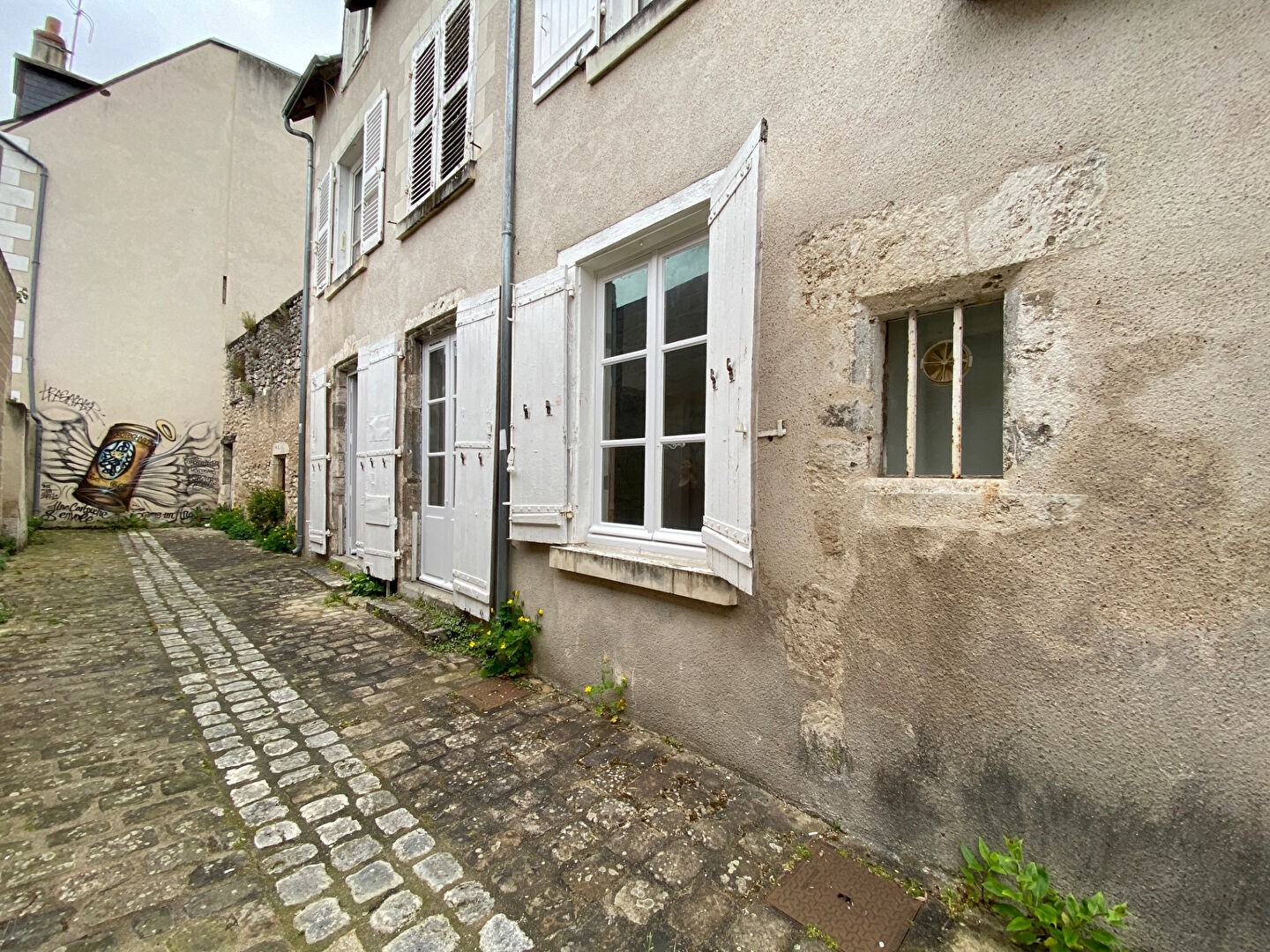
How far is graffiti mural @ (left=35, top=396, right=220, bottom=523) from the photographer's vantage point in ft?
31.5

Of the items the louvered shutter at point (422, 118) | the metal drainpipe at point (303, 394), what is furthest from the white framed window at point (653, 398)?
the metal drainpipe at point (303, 394)

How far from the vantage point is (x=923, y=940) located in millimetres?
1353

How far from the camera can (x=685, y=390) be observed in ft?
8.01

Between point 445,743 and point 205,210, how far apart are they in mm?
13555

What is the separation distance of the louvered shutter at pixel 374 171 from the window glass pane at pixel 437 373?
1546mm

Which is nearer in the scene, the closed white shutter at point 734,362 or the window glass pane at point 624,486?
the closed white shutter at point 734,362

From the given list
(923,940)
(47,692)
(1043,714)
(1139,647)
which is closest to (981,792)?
(1043,714)

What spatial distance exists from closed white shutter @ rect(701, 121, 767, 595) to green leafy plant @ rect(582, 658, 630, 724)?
0.92 m

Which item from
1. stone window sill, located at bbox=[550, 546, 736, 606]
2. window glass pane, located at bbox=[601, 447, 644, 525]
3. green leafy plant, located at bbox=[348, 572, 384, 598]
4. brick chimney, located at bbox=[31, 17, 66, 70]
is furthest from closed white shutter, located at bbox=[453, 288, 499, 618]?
brick chimney, located at bbox=[31, 17, 66, 70]

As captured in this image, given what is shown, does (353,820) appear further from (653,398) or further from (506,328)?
(506,328)

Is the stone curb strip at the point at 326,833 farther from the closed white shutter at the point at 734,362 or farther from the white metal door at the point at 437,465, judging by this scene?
the white metal door at the point at 437,465

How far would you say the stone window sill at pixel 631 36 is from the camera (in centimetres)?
240

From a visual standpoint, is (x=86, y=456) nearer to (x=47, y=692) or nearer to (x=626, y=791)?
(x=47, y=692)

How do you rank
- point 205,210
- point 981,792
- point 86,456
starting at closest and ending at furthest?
point 981,792
point 86,456
point 205,210
